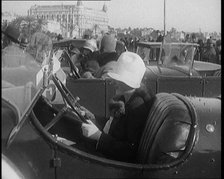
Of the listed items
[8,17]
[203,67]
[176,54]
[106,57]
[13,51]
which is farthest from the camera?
[203,67]

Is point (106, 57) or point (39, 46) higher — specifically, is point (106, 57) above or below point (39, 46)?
below

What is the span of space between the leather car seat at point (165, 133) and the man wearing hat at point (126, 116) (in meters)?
0.07

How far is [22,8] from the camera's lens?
180 cm

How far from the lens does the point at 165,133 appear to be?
7.29 feet

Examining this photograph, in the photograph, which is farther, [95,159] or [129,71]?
[129,71]

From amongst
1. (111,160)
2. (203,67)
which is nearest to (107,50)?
(203,67)

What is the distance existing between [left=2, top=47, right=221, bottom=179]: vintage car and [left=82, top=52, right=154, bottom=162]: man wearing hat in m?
0.07

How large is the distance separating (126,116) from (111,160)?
55cm


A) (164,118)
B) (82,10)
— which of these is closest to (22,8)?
(82,10)

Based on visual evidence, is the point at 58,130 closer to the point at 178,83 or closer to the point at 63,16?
the point at 63,16

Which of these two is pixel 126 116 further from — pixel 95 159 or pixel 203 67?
pixel 203 67

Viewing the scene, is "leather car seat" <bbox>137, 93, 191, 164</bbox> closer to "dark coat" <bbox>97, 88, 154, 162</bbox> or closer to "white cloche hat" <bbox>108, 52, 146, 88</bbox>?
"dark coat" <bbox>97, 88, 154, 162</bbox>

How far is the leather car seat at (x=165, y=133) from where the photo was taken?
216cm

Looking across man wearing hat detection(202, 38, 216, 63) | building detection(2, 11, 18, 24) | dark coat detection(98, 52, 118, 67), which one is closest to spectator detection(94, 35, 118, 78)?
dark coat detection(98, 52, 118, 67)
